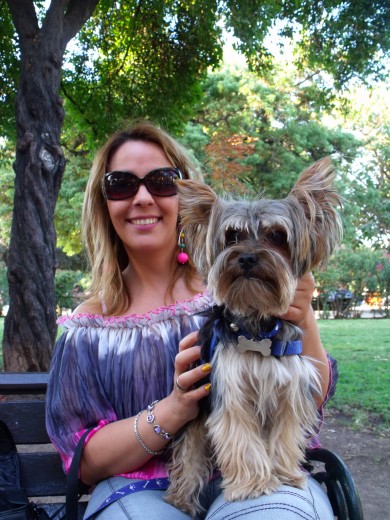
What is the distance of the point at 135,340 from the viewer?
2588mm

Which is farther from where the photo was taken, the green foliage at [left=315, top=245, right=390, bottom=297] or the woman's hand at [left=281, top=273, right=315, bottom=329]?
the green foliage at [left=315, top=245, right=390, bottom=297]

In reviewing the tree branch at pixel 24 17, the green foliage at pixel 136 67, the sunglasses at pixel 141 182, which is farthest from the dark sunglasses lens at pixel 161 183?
the green foliage at pixel 136 67

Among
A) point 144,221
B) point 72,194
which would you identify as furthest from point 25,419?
point 72,194

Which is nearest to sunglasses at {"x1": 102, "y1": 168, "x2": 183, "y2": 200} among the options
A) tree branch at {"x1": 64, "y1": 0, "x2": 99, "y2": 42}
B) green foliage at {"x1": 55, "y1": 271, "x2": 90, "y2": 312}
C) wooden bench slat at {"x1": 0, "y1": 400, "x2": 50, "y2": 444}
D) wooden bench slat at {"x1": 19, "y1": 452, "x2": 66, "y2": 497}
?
wooden bench slat at {"x1": 0, "y1": 400, "x2": 50, "y2": 444}

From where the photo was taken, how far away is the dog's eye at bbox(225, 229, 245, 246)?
223 centimetres

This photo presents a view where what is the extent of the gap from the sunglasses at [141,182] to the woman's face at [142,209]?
0.02 m

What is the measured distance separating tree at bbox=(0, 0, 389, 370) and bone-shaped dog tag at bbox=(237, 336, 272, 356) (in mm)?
4128

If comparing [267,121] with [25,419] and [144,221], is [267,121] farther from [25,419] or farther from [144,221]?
[25,419]

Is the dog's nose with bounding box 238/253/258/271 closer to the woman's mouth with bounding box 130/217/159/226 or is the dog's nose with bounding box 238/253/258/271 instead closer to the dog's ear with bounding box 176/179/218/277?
the dog's ear with bounding box 176/179/218/277

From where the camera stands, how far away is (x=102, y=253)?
116 inches

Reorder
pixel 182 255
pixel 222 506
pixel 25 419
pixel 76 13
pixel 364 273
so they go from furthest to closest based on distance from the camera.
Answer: pixel 364 273 → pixel 76 13 → pixel 25 419 → pixel 182 255 → pixel 222 506

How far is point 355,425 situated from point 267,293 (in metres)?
5.05

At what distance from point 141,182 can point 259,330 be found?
3.18 ft

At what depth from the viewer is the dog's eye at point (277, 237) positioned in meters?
2.23
